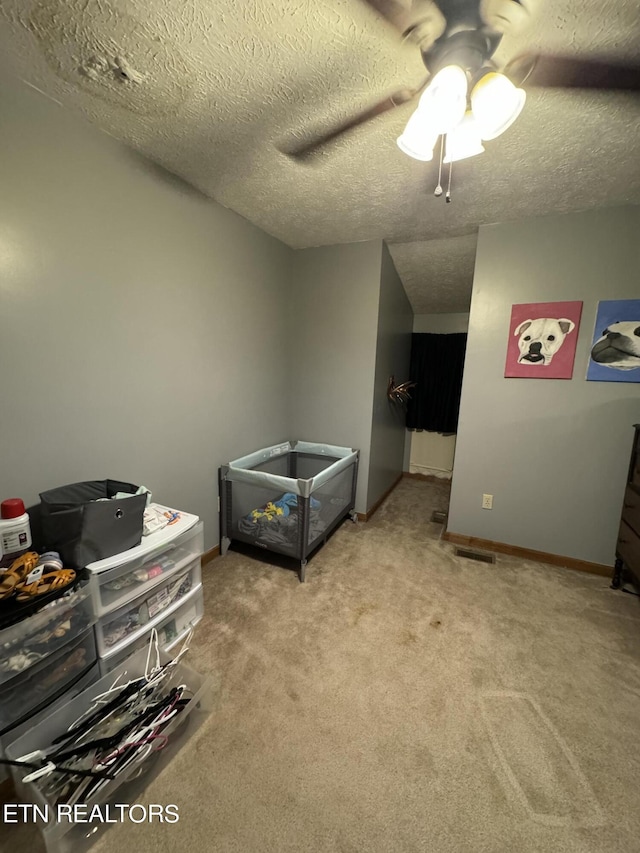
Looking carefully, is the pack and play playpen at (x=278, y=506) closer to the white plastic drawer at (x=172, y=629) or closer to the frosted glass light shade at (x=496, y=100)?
the white plastic drawer at (x=172, y=629)

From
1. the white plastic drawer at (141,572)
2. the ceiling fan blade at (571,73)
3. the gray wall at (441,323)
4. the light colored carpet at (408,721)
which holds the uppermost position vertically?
the ceiling fan blade at (571,73)

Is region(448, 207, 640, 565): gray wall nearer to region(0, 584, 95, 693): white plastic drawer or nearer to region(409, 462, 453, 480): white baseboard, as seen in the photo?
region(409, 462, 453, 480): white baseboard

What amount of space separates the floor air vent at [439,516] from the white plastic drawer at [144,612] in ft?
6.94

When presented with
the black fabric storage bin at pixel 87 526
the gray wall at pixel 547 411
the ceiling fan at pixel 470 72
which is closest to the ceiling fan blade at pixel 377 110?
the ceiling fan at pixel 470 72

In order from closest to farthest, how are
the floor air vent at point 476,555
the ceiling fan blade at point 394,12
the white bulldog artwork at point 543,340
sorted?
1. the ceiling fan blade at point 394,12
2. the white bulldog artwork at point 543,340
3. the floor air vent at point 476,555

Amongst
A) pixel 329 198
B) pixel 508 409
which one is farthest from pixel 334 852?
pixel 329 198

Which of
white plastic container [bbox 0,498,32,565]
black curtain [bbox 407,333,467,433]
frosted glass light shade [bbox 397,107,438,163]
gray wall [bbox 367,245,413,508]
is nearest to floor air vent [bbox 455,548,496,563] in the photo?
gray wall [bbox 367,245,413,508]

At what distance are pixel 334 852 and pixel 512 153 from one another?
2606 millimetres

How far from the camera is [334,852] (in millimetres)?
881

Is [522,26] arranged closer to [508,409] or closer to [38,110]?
[38,110]

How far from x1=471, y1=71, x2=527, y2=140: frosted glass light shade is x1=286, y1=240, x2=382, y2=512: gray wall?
5.19ft

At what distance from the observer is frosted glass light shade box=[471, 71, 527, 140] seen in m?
0.90

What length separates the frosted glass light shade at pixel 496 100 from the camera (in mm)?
898

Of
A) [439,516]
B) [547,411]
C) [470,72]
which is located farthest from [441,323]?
[470,72]
